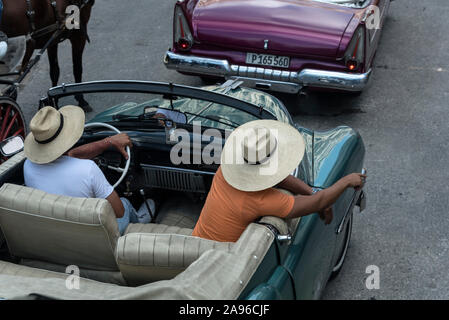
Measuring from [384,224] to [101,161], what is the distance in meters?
2.24

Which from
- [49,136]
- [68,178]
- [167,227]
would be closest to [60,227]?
[68,178]

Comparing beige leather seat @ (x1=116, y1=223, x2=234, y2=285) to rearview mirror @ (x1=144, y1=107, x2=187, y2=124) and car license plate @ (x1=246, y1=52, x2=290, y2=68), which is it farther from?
car license plate @ (x1=246, y1=52, x2=290, y2=68)

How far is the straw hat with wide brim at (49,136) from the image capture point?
11.3ft

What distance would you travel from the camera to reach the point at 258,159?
3.05 meters

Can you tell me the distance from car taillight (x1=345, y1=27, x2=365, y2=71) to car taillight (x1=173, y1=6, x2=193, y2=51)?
159 cm

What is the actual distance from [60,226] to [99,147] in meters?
0.81

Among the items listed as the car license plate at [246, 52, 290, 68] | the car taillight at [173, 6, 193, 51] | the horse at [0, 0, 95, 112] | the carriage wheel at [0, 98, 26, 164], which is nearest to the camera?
the carriage wheel at [0, 98, 26, 164]

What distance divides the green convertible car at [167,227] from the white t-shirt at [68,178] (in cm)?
21

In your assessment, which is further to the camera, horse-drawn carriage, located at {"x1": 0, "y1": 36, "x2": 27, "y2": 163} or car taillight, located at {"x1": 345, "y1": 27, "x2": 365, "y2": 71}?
car taillight, located at {"x1": 345, "y1": 27, "x2": 365, "y2": 71}

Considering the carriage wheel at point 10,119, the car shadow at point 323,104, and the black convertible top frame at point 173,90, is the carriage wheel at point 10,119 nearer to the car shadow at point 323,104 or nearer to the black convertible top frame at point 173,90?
the black convertible top frame at point 173,90

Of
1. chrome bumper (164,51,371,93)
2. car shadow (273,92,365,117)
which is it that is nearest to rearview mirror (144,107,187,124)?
chrome bumper (164,51,371,93)

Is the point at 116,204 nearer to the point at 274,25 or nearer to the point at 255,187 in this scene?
the point at 255,187

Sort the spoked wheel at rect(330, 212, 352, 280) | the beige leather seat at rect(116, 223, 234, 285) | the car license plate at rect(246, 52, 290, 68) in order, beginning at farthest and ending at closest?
the car license plate at rect(246, 52, 290, 68)
the spoked wheel at rect(330, 212, 352, 280)
the beige leather seat at rect(116, 223, 234, 285)

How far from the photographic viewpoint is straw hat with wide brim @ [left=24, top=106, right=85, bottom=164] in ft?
11.3
